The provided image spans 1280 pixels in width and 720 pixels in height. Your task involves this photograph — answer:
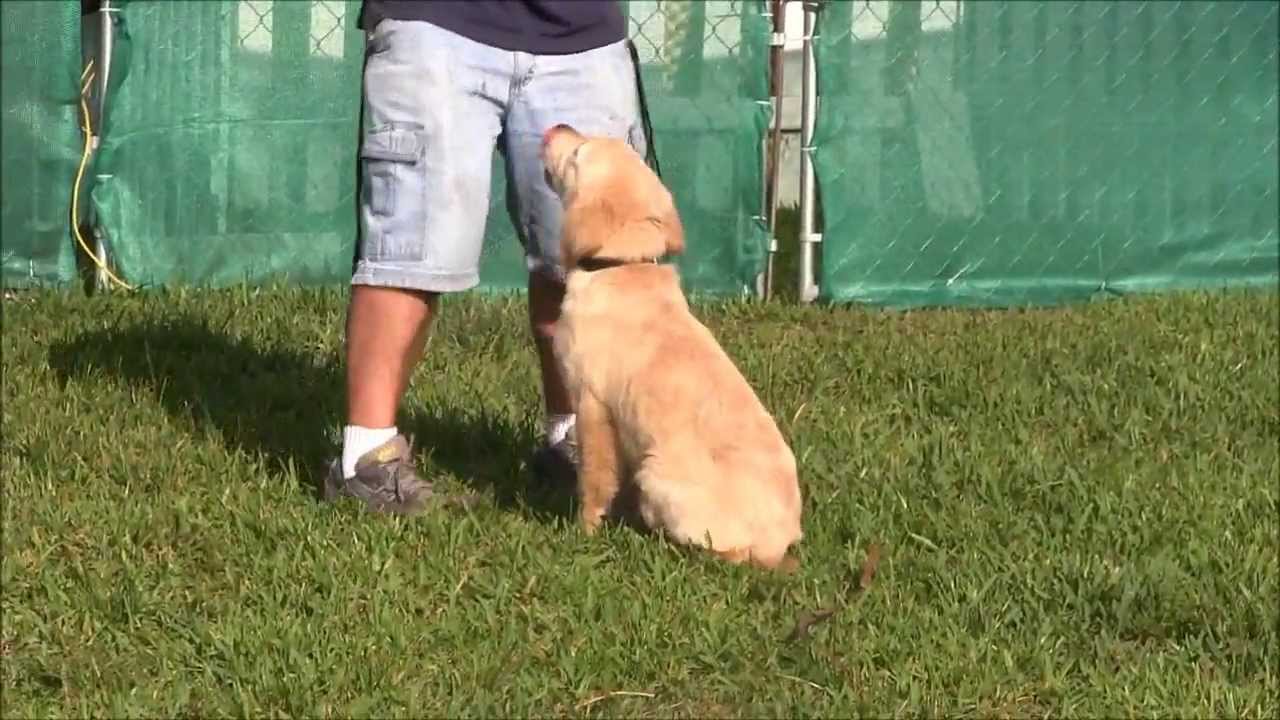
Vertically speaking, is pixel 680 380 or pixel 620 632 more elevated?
pixel 680 380

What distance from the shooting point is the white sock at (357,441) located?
409 centimetres

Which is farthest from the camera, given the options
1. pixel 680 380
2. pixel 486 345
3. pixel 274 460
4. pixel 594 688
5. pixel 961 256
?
pixel 961 256

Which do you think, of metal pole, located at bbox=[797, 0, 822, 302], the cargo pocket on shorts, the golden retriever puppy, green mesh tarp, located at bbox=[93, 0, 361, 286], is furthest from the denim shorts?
metal pole, located at bbox=[797, 0, 822, 302]

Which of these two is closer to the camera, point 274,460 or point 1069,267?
point 274,460

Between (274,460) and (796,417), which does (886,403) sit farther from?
(274,460)

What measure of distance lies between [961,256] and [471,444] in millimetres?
3411

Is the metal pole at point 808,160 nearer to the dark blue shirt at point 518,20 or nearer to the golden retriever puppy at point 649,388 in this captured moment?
the dark blue shirt at point 518,20

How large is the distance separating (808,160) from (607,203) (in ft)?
11.3

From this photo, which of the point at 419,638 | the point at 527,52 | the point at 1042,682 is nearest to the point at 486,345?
the point at 527,52

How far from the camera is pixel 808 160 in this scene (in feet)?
23.7

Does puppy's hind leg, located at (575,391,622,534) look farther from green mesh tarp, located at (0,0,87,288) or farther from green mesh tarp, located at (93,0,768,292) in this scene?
green mesh tarp, located at (0,0,87,288)

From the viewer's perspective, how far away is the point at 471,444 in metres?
4.64

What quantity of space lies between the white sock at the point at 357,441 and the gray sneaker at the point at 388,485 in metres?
0.01

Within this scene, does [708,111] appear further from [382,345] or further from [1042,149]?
[382,345]
